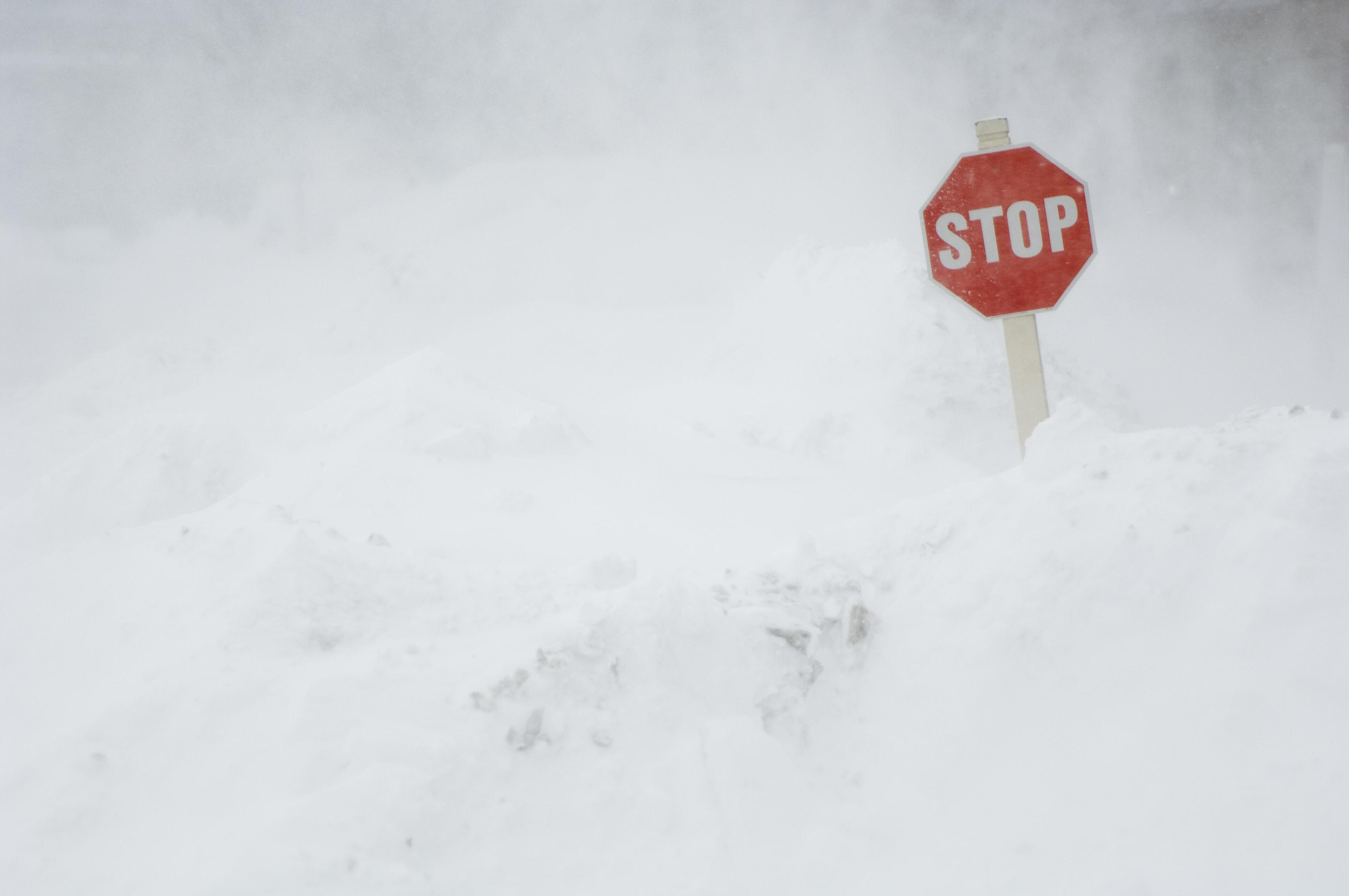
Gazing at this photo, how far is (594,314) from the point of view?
9625mm

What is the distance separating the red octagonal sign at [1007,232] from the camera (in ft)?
8.85

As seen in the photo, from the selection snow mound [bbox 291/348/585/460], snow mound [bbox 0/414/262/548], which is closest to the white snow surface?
snow mound [bbox 291/348/585/460]

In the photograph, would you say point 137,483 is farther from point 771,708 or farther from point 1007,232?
point 1007,232

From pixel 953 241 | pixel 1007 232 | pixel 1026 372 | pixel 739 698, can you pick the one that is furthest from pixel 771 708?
pixel 1007 232

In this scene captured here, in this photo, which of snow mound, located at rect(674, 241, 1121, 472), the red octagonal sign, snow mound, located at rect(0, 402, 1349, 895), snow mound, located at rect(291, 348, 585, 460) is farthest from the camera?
snow mound, located at rect(674, 241, 1121, 472)

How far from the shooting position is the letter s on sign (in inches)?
109

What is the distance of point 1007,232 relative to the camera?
9.07 ft

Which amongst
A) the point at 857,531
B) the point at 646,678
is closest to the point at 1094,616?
the point at 857,531

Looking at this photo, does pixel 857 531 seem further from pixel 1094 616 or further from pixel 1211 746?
pixel 1211 746

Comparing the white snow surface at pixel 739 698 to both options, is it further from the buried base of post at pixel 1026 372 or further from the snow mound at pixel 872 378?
the snow mound at pixel 872 378

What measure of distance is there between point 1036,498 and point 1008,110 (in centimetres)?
878

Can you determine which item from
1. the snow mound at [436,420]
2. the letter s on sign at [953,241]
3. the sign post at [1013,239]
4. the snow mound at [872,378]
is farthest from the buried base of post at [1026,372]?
the snow mound at [436,420]

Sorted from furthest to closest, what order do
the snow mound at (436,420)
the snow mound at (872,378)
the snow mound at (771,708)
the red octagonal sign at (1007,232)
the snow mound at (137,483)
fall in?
the snow mound at (872,378) < the snow mound at (137,483) < the snow mound at (436,420) < the red octagonal sign at (1007,232) < the snow mound at (771,708)

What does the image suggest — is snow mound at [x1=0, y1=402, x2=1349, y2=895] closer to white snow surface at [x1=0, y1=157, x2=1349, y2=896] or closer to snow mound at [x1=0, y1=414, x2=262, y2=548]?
white snow surface at [x1=0, y1=157, x2=1349, y2=896]
